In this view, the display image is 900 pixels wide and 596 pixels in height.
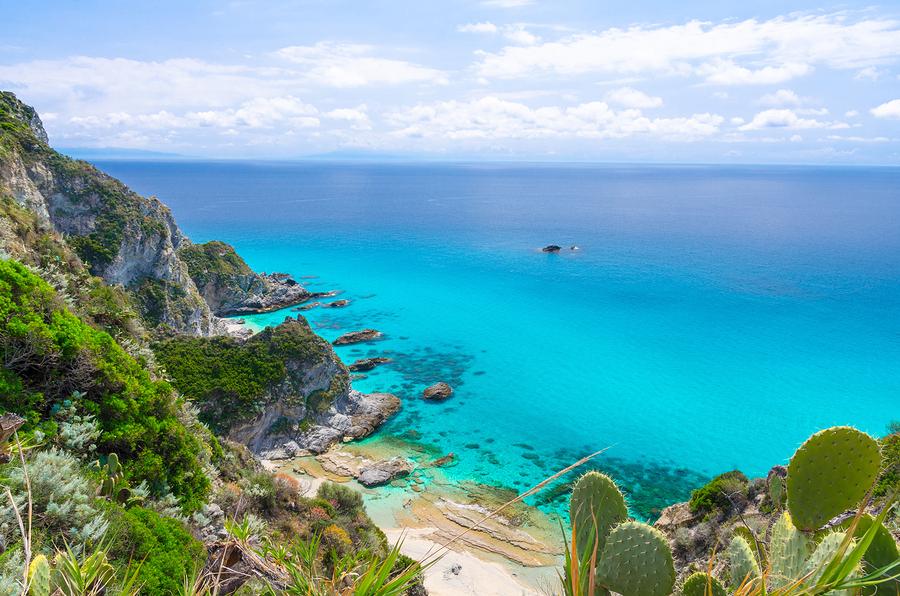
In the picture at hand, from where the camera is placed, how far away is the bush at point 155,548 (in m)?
7.05

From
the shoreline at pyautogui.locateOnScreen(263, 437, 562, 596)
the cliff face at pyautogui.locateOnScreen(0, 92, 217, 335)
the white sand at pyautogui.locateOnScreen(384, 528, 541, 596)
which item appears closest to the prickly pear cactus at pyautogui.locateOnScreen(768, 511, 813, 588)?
the shoreline at pyautogui.locateOnScreen(263, 437, 562, 596)

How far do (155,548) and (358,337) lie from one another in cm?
3867

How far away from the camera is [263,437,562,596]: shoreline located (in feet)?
65.1

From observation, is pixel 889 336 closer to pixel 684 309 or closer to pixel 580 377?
pixel 684 309

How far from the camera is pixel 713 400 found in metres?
36.8

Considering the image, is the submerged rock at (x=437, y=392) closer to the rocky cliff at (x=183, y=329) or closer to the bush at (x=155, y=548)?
the rocky cliff at (x=183, y=329)

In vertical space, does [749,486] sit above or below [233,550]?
below

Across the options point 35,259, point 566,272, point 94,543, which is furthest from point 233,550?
point 566,272

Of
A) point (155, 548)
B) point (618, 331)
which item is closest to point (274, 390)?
point (155, 548)

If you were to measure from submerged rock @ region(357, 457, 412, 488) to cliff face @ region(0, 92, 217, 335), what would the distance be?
19.4 m

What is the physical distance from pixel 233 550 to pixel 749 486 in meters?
18.0

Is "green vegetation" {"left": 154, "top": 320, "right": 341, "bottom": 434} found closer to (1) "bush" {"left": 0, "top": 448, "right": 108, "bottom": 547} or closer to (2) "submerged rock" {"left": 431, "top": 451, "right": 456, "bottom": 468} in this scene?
(2) "submerged rock" {"left": 431, "top": 451, "right": 456, "bottom": 468}

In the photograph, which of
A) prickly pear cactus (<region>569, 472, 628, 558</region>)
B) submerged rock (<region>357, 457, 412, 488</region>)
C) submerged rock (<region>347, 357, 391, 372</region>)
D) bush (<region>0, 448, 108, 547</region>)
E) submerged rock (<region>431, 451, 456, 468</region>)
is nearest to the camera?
prickly pear cactus (<region>569, 472, 628, 558</region>)

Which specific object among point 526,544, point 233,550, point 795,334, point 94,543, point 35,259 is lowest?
point 526,544
